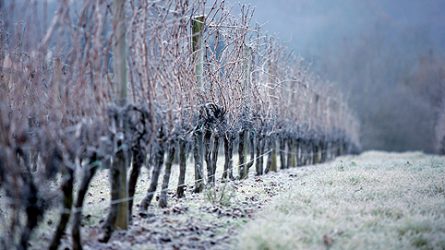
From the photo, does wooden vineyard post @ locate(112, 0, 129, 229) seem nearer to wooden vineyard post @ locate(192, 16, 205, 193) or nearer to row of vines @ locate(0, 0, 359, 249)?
row of vines @ locate(0, 0, 359, 249)

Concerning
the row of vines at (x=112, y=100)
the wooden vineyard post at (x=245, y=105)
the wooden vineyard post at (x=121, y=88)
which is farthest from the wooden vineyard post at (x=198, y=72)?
the wooden vineyard post at (x=121, y=88)

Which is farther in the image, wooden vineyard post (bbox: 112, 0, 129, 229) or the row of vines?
wooden vineyard post (bbox: 112, 0, 129, 229)

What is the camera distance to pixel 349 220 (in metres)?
5.50

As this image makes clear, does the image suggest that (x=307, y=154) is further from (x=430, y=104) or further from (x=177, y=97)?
(x=430, y=104)

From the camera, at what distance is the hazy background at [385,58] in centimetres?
4669

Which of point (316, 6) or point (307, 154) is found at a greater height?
point (316, 6)

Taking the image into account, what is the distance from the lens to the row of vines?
4441 millimetres

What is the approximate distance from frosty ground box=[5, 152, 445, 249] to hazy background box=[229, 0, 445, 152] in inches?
1408

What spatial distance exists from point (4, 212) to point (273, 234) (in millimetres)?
3828

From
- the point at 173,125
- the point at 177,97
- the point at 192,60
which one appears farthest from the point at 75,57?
the point at 192,60

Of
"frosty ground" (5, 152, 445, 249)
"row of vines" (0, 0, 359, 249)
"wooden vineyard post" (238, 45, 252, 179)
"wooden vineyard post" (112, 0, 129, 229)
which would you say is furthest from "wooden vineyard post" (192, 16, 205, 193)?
"wooden vineyard post" (112, 0, 129, 229)

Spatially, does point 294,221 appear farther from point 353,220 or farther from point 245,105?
point 245,105

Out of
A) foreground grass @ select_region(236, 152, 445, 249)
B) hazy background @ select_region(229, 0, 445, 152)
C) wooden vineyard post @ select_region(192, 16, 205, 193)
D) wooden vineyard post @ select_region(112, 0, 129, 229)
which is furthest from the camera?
hazy background @ select_region(229, 0, 445, 152)

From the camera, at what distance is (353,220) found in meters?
5.47
